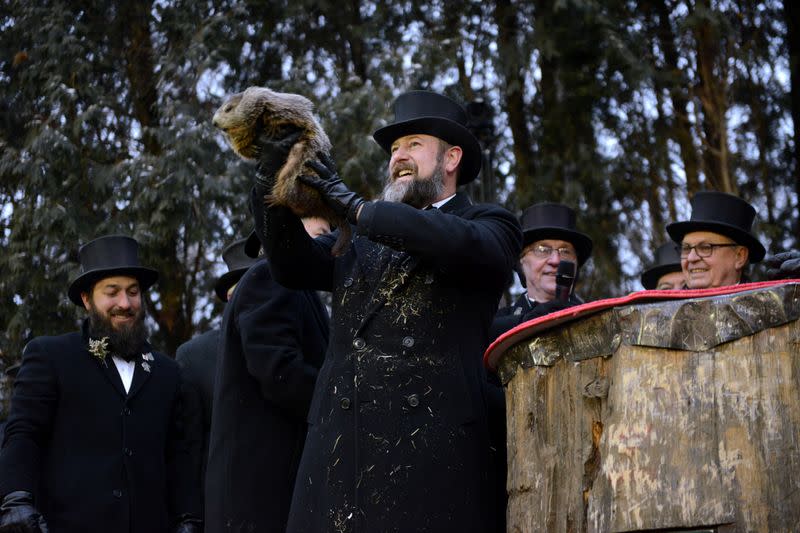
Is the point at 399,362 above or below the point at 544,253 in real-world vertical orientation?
below

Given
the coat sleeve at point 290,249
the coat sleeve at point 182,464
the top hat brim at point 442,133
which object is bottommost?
the coat sleeve at point 182,464

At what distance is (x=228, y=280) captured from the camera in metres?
7.25

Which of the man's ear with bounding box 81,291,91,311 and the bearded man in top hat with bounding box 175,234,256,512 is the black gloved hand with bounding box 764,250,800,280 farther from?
the man's ear with bounding box 81,291,91,311

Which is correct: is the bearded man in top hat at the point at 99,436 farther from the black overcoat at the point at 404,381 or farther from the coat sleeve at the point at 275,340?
the black overcoat at the point at 404,381

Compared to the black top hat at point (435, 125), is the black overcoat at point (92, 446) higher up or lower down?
lower down

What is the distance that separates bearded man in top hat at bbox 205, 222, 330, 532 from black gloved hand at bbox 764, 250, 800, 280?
189 cm

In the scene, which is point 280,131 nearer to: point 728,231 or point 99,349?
point 99,349

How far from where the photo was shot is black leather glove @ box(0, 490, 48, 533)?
520 centimetres

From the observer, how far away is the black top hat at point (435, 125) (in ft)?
14.7

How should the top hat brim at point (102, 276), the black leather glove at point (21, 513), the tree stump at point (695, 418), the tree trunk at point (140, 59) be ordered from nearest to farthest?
A: the tree stump at point (695, 418)
the black leather glove at point (21, 513)
the top hat brim at point (102, 276)
the tree trunk at point (140, 59)

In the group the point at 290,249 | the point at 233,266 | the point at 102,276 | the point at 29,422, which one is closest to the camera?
the point at 290,249

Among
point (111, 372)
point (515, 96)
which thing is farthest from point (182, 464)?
point (515, 96)

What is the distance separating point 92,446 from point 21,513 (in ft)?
1.75

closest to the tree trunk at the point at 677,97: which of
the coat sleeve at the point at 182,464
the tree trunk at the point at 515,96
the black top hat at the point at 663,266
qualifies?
the tree trunk at the point at 515,96
